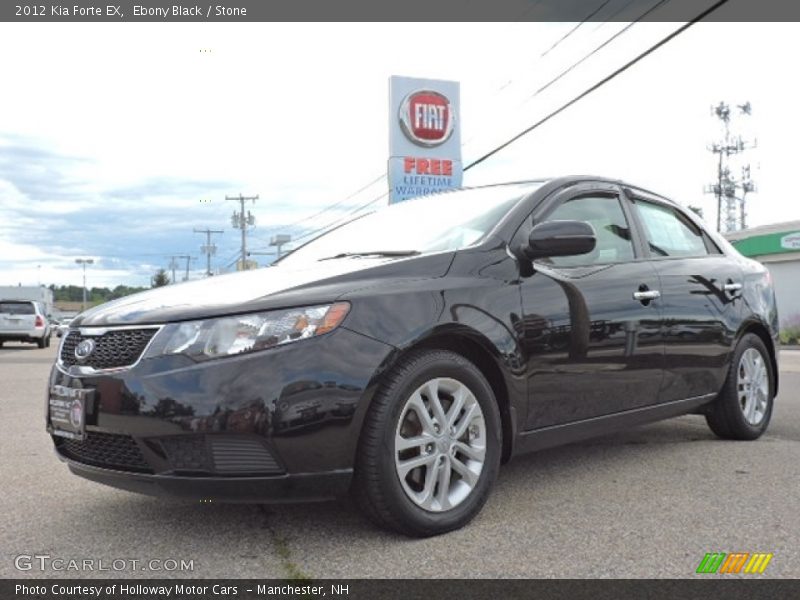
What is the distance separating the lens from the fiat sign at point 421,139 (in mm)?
22109

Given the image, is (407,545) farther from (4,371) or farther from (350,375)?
(4,371)

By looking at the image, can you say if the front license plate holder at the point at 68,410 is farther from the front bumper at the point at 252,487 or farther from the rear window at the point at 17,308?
the rear window at the point at 17,308

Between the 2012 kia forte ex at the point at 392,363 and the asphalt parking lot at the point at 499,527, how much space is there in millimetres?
222

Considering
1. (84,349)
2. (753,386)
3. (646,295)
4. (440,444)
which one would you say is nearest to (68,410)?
(84,349)

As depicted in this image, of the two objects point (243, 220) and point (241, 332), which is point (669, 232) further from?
point (243, 220)

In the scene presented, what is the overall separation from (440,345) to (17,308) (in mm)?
21535

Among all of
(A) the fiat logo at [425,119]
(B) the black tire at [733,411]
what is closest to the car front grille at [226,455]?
(B) the black tire at [733,411]

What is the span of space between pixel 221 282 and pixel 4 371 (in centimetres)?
1012

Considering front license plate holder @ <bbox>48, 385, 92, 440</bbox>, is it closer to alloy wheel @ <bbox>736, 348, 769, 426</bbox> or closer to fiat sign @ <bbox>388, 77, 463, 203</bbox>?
alloy wheel @ <bbox>736, 348, 769, 426</bbox>

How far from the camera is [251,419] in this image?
2660 mm
